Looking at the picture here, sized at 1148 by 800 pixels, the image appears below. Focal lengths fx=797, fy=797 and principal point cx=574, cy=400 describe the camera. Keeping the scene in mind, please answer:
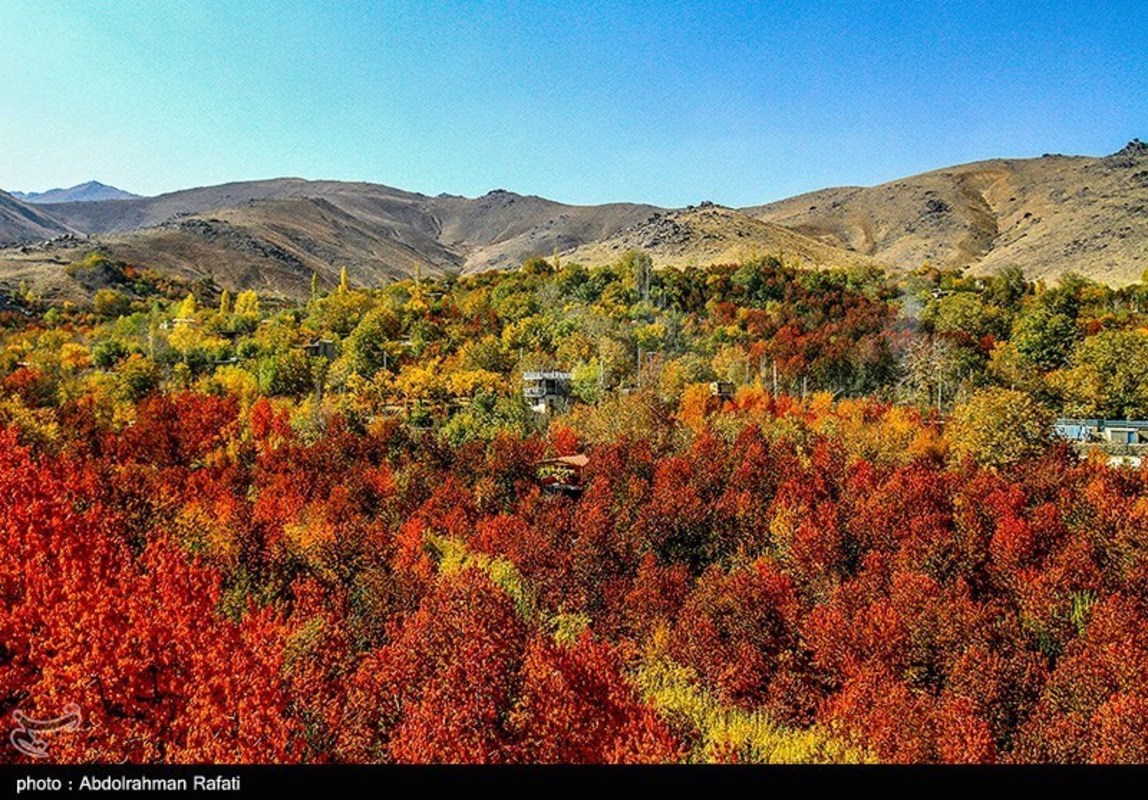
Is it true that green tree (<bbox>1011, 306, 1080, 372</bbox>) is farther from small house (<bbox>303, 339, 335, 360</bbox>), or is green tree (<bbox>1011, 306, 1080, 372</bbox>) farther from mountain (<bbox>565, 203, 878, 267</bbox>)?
small house (<bbox>303, 339, 335, 360</bbox>)

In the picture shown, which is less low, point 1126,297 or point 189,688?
point 1126,297

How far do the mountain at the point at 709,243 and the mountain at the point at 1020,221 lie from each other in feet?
59.8

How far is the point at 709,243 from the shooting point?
141 m

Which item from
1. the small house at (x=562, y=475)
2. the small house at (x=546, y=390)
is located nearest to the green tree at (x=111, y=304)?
the small house at (x=546, y=390)

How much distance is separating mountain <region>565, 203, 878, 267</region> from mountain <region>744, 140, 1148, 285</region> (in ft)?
A: 59.8

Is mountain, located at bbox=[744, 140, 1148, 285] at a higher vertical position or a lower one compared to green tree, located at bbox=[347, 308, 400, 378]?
higher

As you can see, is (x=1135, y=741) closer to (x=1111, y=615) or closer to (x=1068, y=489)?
(x=1111, y=615)

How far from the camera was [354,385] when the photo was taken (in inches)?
2571

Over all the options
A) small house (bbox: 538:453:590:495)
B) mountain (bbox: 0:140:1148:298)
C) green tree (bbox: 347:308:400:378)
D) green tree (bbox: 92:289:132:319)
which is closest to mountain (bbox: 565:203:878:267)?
mountain (bbox: 0:140:1148:298)

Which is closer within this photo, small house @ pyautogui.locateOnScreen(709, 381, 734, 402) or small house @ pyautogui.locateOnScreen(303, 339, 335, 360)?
Answer: small house @ pyautogui.locateOnScreen(709, 381, 734, 402)

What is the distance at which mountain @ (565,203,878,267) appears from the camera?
134 meters

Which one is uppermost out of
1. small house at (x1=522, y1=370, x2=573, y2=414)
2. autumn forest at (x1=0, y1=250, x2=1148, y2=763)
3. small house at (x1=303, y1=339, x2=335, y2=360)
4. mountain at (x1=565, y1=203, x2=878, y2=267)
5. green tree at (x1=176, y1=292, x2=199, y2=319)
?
mountain at (x1=565, y1=203, x2=878, y2=267)

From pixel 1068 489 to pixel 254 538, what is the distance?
127ft
